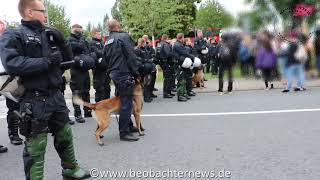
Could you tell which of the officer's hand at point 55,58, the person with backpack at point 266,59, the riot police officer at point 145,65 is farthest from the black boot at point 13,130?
the person with backpack at point 266,59

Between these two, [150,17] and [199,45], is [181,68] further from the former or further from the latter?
[150,17]

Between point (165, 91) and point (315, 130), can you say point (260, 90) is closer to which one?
point (165, 91)

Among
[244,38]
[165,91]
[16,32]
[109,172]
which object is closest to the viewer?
[16,32]

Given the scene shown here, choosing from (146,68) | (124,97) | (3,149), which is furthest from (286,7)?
(3,149)

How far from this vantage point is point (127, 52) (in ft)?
24.6

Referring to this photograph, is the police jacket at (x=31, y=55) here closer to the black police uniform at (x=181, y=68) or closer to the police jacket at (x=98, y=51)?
the police jacket at (x=98, y=51)

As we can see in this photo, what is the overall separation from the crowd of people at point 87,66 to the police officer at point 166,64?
0.03 metres

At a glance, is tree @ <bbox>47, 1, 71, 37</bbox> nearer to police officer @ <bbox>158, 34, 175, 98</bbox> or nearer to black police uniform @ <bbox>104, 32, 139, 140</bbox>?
police officer @ <bbox>158, 34, 175, 98</bbox>

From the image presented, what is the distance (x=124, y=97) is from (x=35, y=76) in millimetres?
2880

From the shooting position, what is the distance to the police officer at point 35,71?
15.1 feet

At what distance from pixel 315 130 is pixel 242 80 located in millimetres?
7612

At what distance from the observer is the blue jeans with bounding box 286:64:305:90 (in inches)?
508

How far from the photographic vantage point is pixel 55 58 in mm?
4688

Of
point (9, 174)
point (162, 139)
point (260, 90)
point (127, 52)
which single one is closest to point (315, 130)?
point (162, 139)
